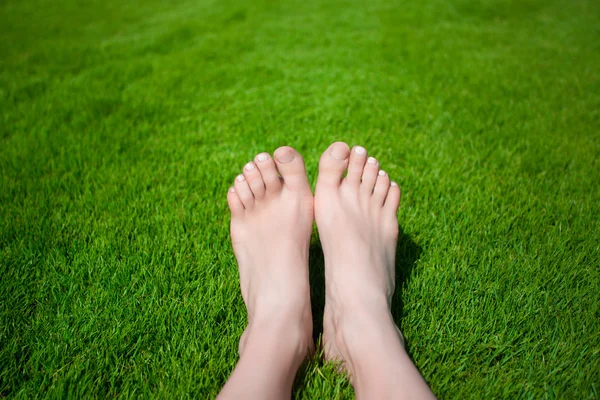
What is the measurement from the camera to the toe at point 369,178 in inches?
67.0

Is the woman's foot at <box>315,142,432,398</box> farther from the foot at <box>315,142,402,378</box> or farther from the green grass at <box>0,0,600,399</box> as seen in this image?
the green grass at <box>0,0,600,399</box>

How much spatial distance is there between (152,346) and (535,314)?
4.50 feet

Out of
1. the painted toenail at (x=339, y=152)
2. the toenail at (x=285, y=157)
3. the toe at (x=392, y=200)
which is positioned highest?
the toenail at (x=285, y=157)

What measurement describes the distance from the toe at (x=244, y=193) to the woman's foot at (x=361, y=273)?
30 cm

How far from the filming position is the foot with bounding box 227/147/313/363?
48.9 inches

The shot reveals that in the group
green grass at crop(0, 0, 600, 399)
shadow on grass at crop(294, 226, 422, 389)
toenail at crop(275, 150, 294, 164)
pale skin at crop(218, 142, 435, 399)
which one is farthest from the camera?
toenail at crop(275, 150, 294, 164)

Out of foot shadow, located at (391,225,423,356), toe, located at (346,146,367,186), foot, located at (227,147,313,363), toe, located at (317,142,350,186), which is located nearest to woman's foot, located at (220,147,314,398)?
foot, located at (227,147,313,363)

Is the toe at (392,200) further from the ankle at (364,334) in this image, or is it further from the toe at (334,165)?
the ankle at (364,334)

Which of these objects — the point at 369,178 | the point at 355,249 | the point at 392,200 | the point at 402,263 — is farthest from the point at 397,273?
the point at 369,178

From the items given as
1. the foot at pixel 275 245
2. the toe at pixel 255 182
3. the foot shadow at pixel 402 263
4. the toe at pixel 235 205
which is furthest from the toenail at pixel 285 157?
the foot shadow at pixel 402 263

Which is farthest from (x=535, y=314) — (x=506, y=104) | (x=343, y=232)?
(x=506, y=104)

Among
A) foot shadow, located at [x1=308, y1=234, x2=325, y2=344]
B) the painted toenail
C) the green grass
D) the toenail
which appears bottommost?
foot shadow, located at [x1=308, y1=234, x2=325, y2=344]

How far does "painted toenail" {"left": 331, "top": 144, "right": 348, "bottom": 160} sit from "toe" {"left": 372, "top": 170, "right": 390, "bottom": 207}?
8.2 inches

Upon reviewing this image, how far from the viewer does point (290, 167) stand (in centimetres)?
158
